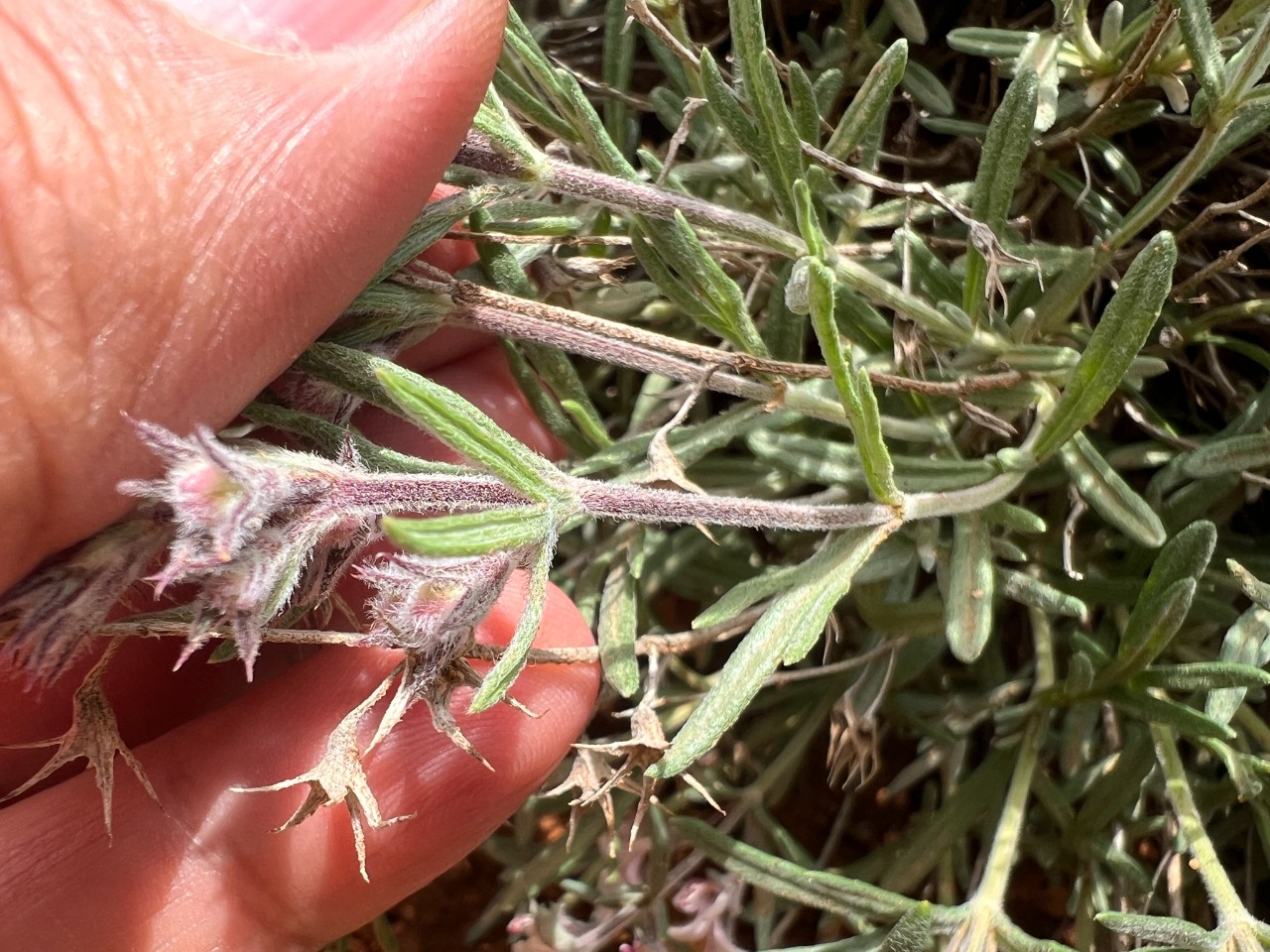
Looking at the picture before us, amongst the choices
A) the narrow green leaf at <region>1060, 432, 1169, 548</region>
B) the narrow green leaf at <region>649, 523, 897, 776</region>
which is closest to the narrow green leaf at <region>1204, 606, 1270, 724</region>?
the narrow green leaf at <region>1060, 432, 1169, 548</region>

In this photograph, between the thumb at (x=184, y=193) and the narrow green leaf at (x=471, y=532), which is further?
the thumb at (x=184, y=193)

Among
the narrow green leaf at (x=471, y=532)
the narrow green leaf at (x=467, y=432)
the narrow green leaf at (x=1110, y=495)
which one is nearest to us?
the narrow green leaf at (x=471, y=532)

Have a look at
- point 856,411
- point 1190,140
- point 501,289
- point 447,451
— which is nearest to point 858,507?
point 856,411

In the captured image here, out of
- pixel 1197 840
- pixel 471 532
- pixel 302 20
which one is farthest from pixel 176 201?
pixel 1197 840

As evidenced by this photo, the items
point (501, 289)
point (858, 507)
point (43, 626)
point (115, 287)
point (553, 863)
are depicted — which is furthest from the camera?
point (553, 863)

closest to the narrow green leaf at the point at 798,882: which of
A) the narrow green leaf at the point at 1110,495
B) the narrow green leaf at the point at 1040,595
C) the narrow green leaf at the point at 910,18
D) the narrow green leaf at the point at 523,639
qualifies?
the narrow green leaf at the point at 1040,595

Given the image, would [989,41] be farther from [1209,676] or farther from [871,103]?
[1209,676]

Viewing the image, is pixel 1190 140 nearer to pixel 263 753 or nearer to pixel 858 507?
pixel 858 507

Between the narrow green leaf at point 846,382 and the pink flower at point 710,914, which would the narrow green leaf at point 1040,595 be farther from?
the pink flower at point 710,914
